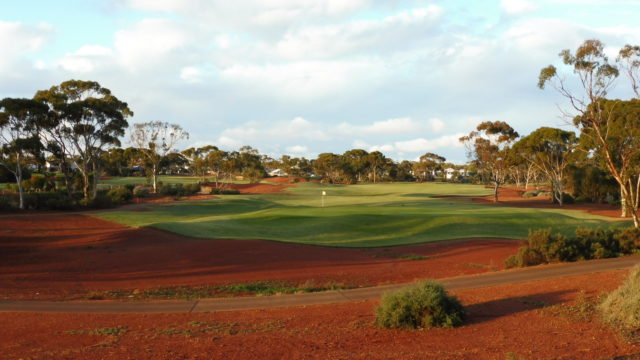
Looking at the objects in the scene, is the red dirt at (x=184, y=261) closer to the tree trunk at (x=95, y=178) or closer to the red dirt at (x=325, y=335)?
the red dirt at (x=325, y=335)

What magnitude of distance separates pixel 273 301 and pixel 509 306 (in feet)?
20.5

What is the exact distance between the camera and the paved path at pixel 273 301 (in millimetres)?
13492

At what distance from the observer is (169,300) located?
15086mm

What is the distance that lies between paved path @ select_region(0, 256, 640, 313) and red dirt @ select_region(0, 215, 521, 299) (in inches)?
82.2

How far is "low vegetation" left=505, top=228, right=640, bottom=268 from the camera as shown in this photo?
61.2ft

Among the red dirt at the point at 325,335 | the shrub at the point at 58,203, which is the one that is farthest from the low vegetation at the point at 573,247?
the shrub at the point at 58,203

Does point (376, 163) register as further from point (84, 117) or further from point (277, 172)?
point (84, 117)

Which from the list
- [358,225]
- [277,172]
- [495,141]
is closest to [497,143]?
[495,141]

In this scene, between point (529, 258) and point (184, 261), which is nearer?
point (529, 258)

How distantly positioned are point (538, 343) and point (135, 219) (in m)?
34.2

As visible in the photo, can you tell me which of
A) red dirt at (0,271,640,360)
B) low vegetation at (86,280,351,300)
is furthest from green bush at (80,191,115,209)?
red dirt at (0,271,640,360)

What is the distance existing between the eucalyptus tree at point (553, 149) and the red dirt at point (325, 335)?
5098cm

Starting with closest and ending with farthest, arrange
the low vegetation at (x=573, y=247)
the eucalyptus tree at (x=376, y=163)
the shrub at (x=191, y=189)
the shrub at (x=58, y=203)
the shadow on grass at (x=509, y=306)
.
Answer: the shadow on grass at (x=509, y=306) < the low vegetation at (x=573, y=247) < the shrub at (x=58, y=203) < the shrub at (x=191, y=189) < the eucalyptus tree at (x=376, y=163)

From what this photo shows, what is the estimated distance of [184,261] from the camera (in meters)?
23.2
